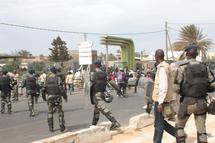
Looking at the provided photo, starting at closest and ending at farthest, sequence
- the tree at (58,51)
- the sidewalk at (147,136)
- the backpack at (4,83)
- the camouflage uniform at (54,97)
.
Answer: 1. the sidewalk at (147,136)
2. the camouflage uniform at (54,97)
3. the backpack at (4,83)
4. the tree at (58,51)

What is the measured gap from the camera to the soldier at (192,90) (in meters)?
6.66

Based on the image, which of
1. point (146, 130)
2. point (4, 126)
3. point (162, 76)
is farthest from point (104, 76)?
point (4, 126)

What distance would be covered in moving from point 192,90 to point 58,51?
72.3m

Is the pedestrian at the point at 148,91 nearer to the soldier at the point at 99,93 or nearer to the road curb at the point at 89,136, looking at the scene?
the road curb at the point at 89,136

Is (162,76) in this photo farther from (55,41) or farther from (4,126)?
(55,41)

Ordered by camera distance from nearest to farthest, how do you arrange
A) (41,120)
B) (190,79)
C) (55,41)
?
1. (190,79)
2. (41,120)
3. (55,41)

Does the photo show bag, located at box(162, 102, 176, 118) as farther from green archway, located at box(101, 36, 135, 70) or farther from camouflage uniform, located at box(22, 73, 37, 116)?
green archway, located at box(101, 36, 135, 70)

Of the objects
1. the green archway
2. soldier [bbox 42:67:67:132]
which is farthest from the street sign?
the green archway

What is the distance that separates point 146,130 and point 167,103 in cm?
352

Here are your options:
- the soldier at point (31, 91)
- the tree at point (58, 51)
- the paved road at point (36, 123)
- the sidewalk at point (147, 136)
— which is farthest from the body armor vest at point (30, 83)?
the tree at point (58, 51)

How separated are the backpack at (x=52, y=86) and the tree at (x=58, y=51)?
65.2 m

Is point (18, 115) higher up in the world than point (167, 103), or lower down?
lower down

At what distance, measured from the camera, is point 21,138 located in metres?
10.7

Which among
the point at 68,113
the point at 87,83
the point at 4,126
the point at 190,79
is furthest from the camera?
the point at 68,113
